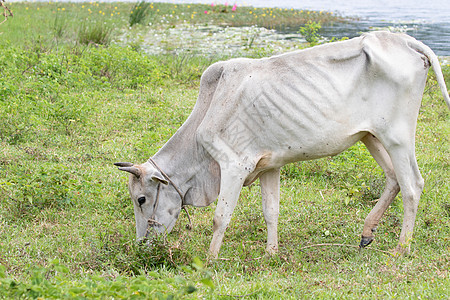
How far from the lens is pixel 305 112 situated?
416 centimetres

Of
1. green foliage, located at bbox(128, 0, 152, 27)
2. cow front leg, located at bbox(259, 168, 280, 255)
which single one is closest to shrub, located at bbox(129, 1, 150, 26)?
green foliage, located at bbox(128, 0, 152, 27)

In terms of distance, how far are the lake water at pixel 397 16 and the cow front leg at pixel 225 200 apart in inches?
269

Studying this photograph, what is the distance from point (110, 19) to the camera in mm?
16078

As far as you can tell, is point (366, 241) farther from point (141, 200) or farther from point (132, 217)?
point (132, 217)

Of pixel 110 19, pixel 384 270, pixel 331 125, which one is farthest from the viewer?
pixel 110 19

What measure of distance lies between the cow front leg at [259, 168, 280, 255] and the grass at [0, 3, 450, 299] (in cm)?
13

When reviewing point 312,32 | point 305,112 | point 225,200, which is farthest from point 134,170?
point 312,32

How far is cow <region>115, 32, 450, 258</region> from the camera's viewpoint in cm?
417

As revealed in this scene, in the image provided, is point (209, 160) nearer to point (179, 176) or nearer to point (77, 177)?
point (179, 176)

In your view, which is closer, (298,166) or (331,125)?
(331,125)

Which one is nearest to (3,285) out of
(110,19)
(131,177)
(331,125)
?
(131,177)

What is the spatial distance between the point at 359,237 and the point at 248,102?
1.58 meters

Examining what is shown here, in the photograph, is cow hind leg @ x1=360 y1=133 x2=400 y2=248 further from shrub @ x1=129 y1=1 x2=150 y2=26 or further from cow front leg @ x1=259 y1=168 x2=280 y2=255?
shrub @ x1=129 y1=1 x2=150 y2=26

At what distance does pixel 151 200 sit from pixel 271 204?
3.12ft
